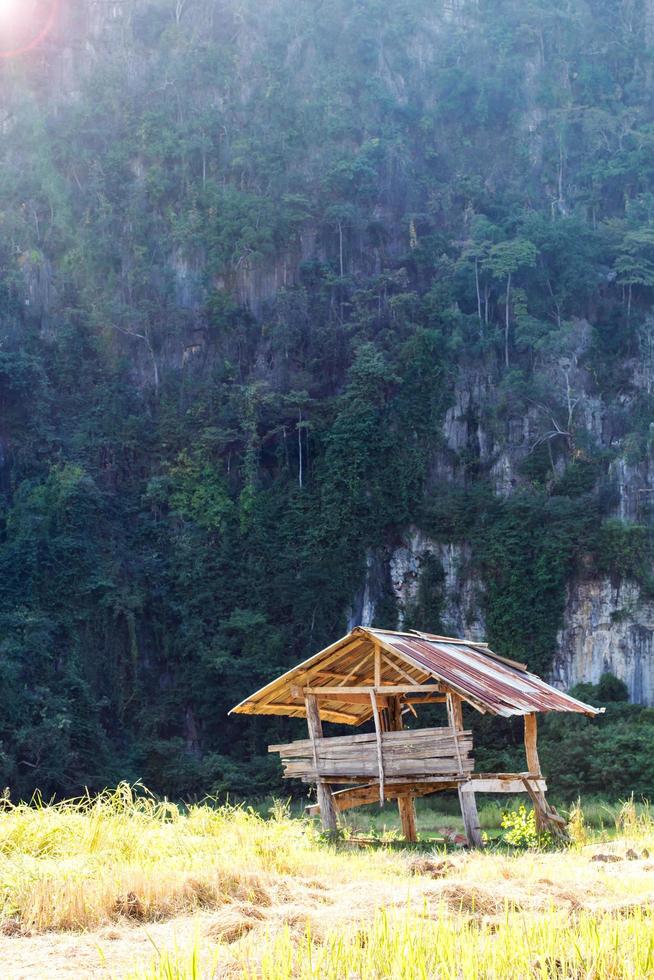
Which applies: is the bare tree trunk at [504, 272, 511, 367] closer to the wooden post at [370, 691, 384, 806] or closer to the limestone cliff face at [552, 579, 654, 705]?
the limestone cliff face at [552, 579, 654, 705]

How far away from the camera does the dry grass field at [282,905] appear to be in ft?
20.3

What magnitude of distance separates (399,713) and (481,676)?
1.54 m

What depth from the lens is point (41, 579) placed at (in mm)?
30328

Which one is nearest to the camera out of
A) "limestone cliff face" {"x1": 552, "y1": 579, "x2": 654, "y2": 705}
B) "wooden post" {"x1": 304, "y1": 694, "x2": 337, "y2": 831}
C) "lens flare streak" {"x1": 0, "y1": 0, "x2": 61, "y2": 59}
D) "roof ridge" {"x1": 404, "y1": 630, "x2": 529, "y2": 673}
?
"wooden post" {"x1": 304, "y1": 694, "x2": 337, "y2": 831}

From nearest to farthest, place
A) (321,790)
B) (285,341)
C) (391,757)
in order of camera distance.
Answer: (391,757) → (321,790) → (285,341)

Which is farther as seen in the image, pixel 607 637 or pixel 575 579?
pixel 575 579

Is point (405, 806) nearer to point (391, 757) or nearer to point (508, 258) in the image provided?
point (391, 757)

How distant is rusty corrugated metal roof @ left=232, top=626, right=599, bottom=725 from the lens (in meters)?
12.7

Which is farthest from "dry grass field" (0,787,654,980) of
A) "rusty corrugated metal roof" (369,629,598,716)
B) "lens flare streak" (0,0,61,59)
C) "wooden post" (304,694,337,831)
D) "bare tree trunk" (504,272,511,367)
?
"lens flare streak" (0,0,61,59)

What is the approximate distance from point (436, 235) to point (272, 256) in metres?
5.00

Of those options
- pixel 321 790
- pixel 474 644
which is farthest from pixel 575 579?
pixel 321 790

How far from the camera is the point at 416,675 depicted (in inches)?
558

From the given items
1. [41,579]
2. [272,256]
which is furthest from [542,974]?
[272,256]

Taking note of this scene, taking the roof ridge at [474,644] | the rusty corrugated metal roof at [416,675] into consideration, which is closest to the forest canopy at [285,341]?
the roof ridge at [474,644]
